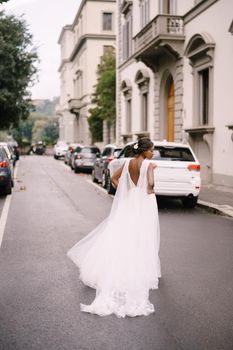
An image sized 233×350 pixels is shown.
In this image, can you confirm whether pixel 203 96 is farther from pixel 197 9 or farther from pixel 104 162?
pixel 104 162

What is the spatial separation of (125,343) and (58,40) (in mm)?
85422

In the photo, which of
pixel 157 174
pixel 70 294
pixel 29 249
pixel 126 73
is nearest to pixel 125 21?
pixel 126 73

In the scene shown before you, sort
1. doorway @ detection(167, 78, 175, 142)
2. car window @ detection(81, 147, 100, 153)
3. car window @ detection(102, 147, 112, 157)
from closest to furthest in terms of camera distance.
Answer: car window @ detection(102, 147, 112, 157), doorway @ detection(167, 78, 175, 142), car window @ detection(81, 147, 100, 153)

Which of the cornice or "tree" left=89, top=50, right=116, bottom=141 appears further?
"tree" left=89, top=50, right=116, bottom=141

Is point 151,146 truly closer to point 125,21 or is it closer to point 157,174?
point 157,174

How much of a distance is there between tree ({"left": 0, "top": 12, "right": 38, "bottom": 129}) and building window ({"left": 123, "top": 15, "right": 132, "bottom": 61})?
659cm

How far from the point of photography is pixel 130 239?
5.59 meters

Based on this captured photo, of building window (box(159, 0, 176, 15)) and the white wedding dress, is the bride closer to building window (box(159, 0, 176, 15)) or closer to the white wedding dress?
the white wedding dress

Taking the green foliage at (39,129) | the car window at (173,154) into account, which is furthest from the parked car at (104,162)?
the green foliage at (39,129)

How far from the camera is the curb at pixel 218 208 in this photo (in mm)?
11920

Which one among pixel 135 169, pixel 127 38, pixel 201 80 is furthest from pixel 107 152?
pixel 127 38

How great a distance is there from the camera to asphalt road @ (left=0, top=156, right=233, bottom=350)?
4156 millimetres

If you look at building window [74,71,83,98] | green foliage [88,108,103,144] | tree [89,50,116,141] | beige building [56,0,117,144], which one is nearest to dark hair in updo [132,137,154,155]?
tree [89,50,116,141]

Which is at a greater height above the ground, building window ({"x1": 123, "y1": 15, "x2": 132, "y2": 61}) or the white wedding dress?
building window ({"x1": 123, "y1": 15, "x2": 132, "y2": 61})
